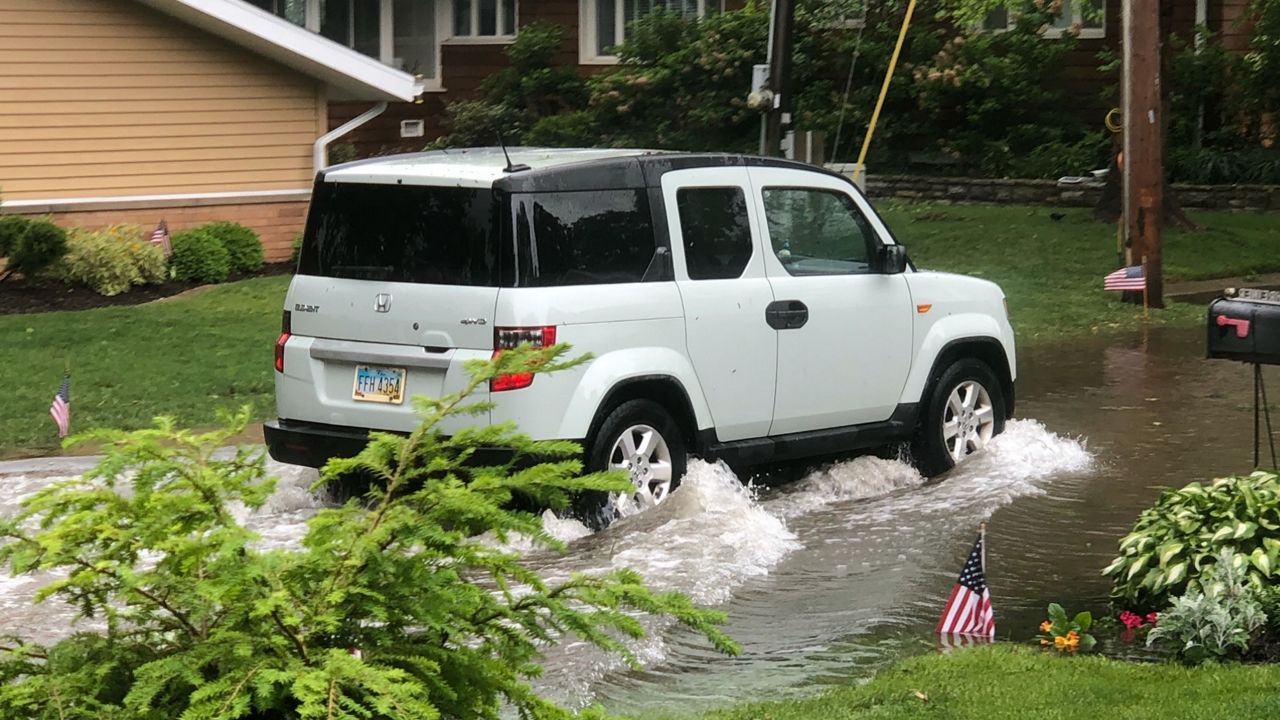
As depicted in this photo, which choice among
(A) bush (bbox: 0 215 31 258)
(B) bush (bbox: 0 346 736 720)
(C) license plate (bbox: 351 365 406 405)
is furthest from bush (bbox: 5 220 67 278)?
(B) bush (bbox: 0 346 736 720)

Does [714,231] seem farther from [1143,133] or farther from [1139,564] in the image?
[1143,133]

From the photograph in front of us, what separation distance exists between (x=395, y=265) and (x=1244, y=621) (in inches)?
172

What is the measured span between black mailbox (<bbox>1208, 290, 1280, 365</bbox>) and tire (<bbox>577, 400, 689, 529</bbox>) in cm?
273

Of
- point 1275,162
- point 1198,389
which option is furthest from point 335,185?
point 1275,162

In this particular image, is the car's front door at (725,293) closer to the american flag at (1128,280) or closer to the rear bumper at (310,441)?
the rear bumper at (310,441)

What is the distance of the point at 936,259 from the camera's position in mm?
21391

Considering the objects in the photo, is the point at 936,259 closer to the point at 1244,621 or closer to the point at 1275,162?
the point at 1275,162

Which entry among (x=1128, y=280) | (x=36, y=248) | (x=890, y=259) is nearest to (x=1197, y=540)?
(x=890, y=259)

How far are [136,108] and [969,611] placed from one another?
15786 millimetres

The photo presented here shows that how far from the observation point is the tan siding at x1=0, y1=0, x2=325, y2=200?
19.4 meters

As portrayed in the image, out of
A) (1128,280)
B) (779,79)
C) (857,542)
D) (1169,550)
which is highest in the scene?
(779,79)

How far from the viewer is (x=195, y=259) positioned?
63.8 feet

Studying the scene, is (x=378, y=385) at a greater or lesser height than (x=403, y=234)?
lesser

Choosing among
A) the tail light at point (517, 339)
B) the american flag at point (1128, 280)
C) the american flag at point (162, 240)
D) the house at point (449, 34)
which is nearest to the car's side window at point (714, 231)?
the tail light at point (517, 339)
